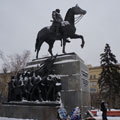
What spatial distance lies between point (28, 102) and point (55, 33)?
490cm

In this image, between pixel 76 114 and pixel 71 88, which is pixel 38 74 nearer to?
pixel 71 88

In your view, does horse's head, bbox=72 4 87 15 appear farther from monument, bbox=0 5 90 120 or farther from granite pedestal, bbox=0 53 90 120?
granite pedestal, bbox=0 53 90 120

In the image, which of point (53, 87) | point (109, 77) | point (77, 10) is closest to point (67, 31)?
point (77, 10)

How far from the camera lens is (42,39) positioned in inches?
560

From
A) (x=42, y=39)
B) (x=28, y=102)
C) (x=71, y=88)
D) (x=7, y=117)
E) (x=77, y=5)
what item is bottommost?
(x=7, y=117)

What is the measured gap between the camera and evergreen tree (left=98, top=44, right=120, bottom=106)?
3519cm

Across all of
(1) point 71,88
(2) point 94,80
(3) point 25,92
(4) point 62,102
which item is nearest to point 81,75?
(1) point 71,88

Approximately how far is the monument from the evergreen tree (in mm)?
24196

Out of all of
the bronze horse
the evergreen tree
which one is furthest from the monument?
the evergreen tree

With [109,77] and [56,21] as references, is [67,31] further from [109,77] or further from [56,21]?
[109,77]

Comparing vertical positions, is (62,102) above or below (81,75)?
below

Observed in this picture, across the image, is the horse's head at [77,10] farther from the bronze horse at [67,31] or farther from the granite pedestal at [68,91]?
the granite pedestal at [68,91]

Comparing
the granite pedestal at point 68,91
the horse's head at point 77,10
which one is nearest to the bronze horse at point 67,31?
the horse's head at point 77,10

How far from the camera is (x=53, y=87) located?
10859mm
